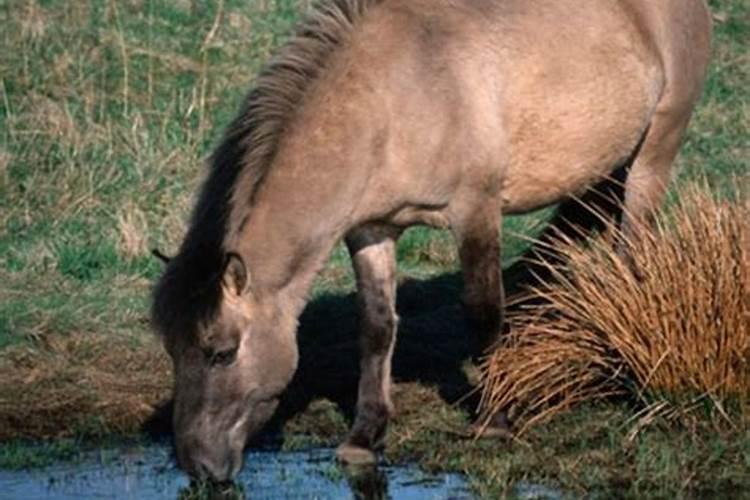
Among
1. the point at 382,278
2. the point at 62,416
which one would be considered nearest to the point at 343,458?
the point at 382,278

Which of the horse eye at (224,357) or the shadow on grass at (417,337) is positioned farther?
the shadow on grass at (417,337)

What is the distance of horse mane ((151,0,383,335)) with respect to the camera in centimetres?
682

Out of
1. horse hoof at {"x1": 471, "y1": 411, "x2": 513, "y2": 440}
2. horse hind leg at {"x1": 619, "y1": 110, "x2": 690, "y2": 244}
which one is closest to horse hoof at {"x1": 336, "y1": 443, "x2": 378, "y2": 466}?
horse hoof at {"x1": 471, "y1": 411, "x2": 513, "y2": 440}

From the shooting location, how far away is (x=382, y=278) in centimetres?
798

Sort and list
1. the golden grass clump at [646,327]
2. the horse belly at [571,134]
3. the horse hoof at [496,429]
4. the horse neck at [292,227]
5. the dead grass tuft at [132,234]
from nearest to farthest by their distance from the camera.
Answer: the horse neck at [292,227] < the golden grass clump at [646,327] < the horse hoof at [496,429] < the horse belly at [571,134] < the dead grass tuft at [132,234]

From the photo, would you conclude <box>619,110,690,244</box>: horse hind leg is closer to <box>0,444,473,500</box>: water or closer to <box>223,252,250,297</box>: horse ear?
<box>0,444,473,500</box>: water

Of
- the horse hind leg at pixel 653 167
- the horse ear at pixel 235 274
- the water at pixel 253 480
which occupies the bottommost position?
the water at pixel 253 480

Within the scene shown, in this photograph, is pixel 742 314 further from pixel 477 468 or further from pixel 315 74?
pixel 315 74

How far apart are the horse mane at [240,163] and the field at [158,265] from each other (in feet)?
4.00

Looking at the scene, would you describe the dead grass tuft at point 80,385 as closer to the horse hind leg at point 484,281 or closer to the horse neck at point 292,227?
the horse neck at point 292,227

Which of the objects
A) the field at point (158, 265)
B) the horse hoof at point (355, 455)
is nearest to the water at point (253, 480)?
the horse hoof at point (355, 455)

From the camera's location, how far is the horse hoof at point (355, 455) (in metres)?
7.59

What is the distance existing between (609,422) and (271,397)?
56.0 inches

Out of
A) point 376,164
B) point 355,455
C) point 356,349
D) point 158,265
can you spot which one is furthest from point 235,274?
point 158,265
